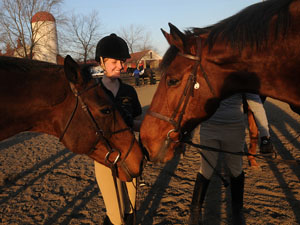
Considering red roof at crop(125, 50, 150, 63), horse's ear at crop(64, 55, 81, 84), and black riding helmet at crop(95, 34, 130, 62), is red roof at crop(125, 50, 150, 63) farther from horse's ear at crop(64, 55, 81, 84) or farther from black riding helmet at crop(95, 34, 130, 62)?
horse's ear at crop(64, 55, 81, 84)

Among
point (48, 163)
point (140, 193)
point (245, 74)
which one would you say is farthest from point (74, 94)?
point (48, 163)

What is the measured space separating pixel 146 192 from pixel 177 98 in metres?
2.44

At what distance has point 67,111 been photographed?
170 centimetres

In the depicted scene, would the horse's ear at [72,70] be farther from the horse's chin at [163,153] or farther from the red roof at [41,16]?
the red roof at [41,16]

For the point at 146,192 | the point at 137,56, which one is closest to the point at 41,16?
the point at 146,192

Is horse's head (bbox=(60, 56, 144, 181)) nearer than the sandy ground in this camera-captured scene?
Yes

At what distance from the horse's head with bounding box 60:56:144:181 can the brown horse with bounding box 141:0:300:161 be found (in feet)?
0.76

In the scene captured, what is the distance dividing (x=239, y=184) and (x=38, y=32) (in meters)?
28.3

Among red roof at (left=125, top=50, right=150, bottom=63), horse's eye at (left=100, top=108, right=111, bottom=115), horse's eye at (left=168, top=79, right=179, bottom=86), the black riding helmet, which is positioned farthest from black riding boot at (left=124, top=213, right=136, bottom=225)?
red roof at (left=125, top=50, right=150, bottom=63)

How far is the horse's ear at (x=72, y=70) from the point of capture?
162 cm

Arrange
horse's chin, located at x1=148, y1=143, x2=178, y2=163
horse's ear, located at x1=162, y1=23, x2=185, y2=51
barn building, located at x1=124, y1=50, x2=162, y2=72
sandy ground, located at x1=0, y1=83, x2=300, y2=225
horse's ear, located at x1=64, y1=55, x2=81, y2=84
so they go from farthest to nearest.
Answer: barn building, located at x1=124, y1=50, x2=162, y2=72, sandy ground, located at x1=0, y1=83, x2=300, y2=225, horse's chin, located at x1=148, y1=143, x2=178, y2=163, horse's ear, located at x1=162, y1=23, x2=185, y2=51, horse's ear, located at x1=64, y1=55, x2=81, y2=84

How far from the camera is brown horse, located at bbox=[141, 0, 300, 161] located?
1.56 meters

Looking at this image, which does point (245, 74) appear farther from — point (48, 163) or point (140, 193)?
point (48, 163)

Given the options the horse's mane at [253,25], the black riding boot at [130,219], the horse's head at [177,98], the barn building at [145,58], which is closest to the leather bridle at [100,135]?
the horse's head at [177,98]
